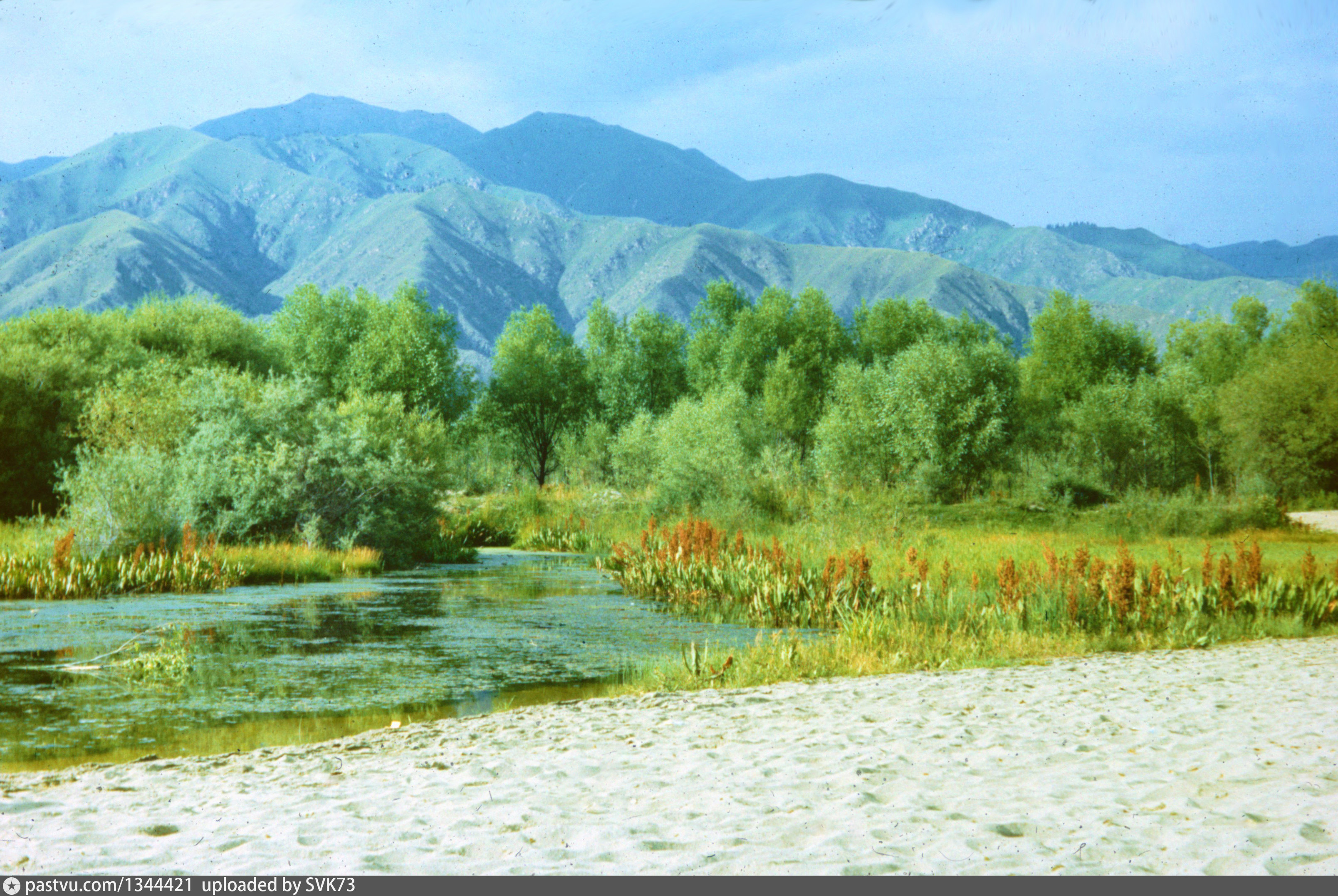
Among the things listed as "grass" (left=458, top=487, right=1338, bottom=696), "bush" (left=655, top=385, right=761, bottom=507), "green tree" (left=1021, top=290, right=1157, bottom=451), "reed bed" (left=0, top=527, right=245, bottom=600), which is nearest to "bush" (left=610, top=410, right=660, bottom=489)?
"bush" (left=655, top=385, right=761, bottom=507)

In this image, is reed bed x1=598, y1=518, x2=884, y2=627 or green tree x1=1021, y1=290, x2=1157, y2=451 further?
green tree x1=1021, y1=290, x2=1157, y2=451

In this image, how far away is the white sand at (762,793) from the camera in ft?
13.9

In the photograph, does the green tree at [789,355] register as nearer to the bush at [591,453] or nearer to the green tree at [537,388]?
the bush at [591,453]

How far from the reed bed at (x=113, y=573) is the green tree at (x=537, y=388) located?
147ft

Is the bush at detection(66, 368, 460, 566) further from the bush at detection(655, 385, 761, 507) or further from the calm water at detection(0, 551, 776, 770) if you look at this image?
the bush at detection(655, 385, 761, 507)

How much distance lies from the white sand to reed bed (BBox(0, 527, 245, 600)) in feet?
46.8

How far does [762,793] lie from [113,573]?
62.8 feet

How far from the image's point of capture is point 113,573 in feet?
66.7

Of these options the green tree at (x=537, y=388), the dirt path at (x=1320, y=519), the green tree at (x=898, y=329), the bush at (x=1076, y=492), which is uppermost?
the green tree at (x=898, y=329)

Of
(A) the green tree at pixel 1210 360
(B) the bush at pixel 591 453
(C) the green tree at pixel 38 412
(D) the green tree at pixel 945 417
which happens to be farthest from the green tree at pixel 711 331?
(C) the green tree at pixel 38 412

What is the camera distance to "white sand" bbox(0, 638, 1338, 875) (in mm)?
4234

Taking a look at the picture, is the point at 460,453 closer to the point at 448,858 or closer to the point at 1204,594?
the point at 1204,594

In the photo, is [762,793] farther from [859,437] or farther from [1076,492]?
[859,437]

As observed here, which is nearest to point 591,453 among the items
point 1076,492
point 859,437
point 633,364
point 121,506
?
point 633,364
